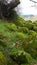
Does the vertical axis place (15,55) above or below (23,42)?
below

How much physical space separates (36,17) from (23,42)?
1074 centimetres

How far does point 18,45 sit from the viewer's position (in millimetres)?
11539

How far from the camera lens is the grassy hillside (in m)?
10.1

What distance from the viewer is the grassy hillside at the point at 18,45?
397 inches

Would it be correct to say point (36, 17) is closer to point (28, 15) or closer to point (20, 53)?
point (28, 15)

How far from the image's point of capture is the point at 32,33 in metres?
13.3

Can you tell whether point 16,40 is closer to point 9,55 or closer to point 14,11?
point 9,55

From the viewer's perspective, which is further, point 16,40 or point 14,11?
point 14,11

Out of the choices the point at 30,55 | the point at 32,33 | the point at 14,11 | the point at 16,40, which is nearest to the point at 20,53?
the point at 30,55

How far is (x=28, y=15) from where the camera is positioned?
2194 centimetres

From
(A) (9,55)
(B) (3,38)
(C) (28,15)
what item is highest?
(C) (28,15)

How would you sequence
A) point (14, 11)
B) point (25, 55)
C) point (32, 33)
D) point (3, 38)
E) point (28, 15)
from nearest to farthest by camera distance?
point (25, 55)
point (3, 38)
point (32, 33)
point (14, 11)
point (28, 15)

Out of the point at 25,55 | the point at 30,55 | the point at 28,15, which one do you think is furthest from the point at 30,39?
the point at 28,15

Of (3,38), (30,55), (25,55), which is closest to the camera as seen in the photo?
(25,55)
